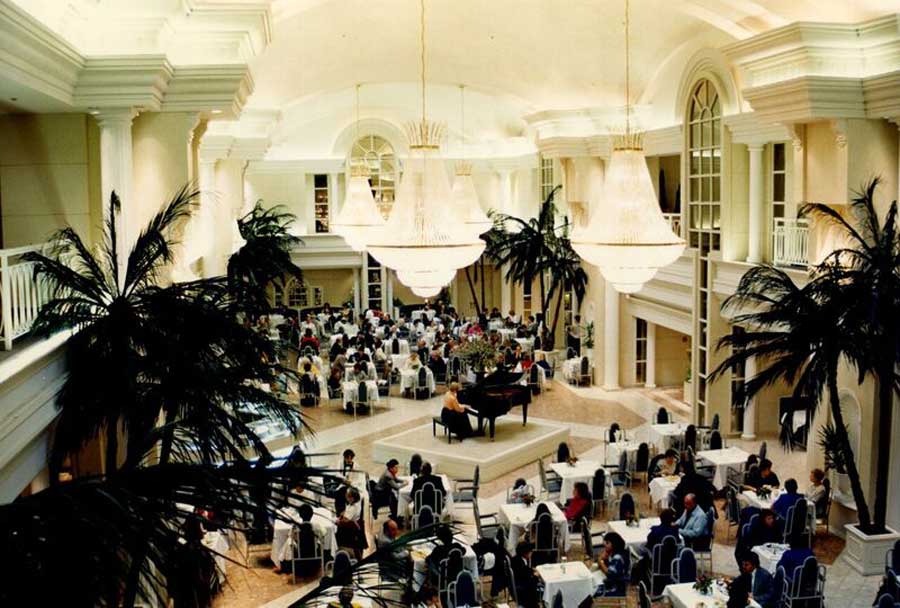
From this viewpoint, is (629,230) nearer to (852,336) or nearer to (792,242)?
(852,336)

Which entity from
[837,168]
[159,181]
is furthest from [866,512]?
[159,181]

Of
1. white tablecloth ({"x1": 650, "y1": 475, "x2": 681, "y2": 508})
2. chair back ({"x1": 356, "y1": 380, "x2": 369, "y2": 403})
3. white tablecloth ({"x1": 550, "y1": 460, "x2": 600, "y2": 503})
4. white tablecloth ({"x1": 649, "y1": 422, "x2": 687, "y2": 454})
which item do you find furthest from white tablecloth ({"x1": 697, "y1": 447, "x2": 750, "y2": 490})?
chair back ({"x1": 356, "y1": 380, "x2": 369, "y2": 403})

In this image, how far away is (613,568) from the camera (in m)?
9.77

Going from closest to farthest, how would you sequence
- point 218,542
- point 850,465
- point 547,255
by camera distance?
point 850,465, point 218,542, point 547,255

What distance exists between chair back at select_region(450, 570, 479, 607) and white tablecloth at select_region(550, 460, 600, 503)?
14.3 ft

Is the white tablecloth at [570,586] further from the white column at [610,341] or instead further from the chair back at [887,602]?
the white column at [610,341]

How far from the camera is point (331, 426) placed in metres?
19.2

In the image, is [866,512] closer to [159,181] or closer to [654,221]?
[654,221]

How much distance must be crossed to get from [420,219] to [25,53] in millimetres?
4202

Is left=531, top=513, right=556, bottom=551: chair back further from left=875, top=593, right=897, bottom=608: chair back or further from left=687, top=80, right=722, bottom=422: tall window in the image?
left=687, top=80, right=722, bottom=422: tall window

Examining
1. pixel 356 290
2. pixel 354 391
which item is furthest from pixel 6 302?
pixel 356 290

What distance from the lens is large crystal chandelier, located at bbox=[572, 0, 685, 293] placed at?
9.26 metres

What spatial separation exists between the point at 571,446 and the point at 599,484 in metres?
4.34

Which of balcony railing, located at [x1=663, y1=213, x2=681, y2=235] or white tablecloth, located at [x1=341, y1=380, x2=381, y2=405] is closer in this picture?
balcony railing, located at [x1=663, y1=213, x2=681, y2=235]
